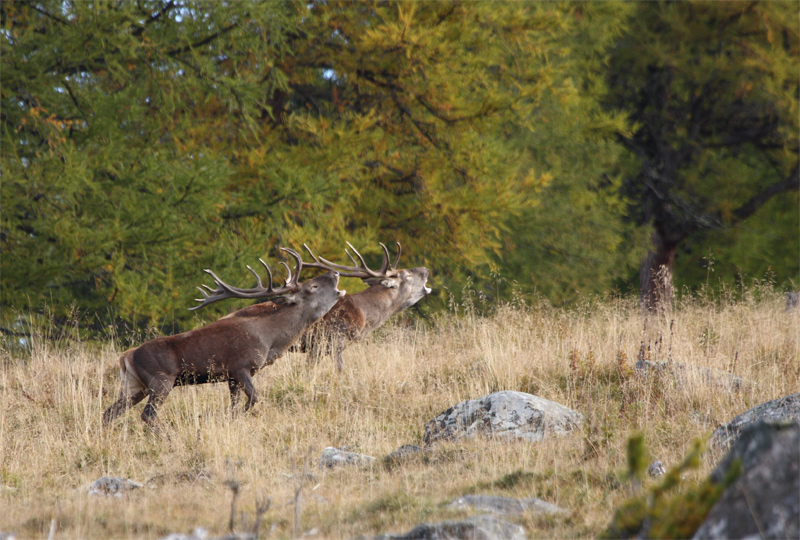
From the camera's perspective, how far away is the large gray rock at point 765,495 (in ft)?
7.85

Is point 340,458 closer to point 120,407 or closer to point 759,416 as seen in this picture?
point 120,407

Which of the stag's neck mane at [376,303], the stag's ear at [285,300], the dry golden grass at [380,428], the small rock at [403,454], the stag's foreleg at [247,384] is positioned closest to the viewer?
the dry golden grass at [380,428]

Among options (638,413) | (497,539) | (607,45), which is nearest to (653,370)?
(638,413)

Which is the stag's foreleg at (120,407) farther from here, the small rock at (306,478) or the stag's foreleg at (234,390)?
the small rock at (306,478)

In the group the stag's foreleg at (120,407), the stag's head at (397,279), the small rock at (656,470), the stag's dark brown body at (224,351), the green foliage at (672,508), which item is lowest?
the small rock at (656,470)

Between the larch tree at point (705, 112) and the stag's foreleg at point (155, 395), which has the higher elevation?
the larch tree at point (705, 112)

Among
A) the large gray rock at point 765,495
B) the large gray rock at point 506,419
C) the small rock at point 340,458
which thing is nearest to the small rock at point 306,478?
the small rock at point 340,458

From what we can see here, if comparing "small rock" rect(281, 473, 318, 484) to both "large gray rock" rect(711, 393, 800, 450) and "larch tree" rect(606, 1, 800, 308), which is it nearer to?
"large gray rock" rect(711, 393, 800, 450)

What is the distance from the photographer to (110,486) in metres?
5.29

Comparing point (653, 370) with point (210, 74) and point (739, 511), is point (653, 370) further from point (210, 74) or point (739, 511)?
point (210, 74)

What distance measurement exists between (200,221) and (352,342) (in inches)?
143

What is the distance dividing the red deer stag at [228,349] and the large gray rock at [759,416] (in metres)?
4.03

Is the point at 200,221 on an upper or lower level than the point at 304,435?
upper

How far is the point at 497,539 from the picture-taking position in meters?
3.57
